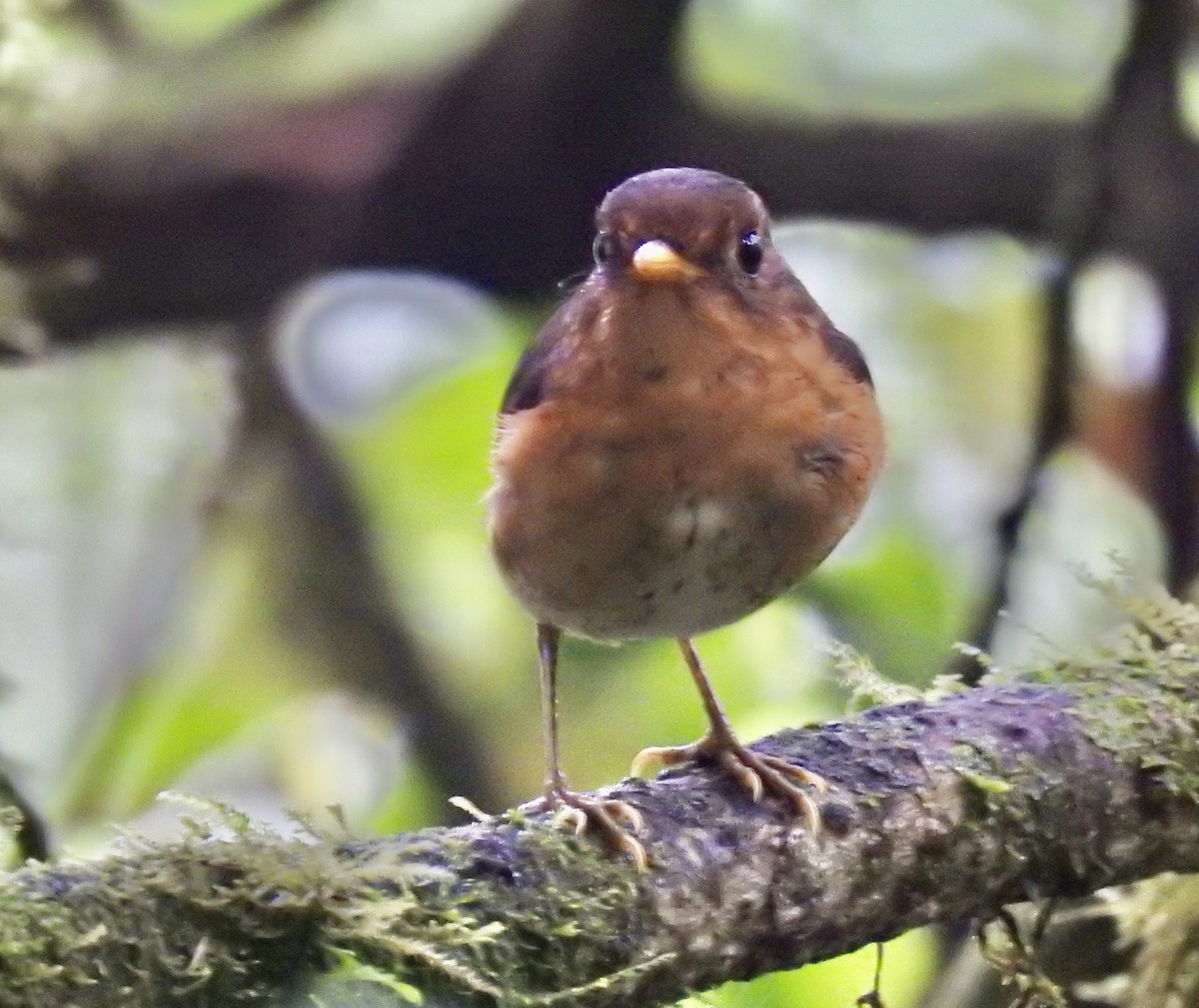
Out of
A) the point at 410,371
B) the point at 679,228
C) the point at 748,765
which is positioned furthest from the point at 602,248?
the point at 410,371

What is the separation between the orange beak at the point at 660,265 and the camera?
1.97 meters

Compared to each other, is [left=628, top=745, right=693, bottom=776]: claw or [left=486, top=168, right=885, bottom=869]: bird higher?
[left=486, top=168, right=885, bottom=869]: bird

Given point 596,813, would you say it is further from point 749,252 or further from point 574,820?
point 749,252

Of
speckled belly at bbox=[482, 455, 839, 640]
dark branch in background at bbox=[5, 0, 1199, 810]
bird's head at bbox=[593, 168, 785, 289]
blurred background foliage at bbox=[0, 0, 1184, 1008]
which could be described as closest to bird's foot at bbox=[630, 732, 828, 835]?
speckled belly at bbox=[482, 455, 839, 640]

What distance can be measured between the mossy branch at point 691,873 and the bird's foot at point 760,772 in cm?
3

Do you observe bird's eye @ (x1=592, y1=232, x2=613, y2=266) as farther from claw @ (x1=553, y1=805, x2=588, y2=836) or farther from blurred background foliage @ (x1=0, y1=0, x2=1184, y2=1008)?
blurred background foliage @ (x1=0, y1=0, x2=1184, y2=1008)

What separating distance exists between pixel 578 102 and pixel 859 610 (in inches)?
53.8

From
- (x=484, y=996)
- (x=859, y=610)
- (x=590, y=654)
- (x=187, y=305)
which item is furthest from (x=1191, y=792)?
(x=187, y=305)

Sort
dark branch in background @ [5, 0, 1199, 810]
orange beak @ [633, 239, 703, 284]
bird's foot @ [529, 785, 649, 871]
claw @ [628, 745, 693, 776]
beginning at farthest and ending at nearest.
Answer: dark branch in background @ [5, 0, 1199, 810], claw @ [628, 745, 693, 776], orange beak @ [633, 239, 703, 284], bird's foot @ [529, 785, 649, 871]

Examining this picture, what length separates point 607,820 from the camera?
6.01 feet

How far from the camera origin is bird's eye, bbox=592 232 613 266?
2.08 m

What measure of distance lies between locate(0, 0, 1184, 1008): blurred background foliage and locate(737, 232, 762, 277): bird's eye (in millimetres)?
1147

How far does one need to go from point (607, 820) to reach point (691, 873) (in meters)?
0.12

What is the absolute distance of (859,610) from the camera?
143 inches
